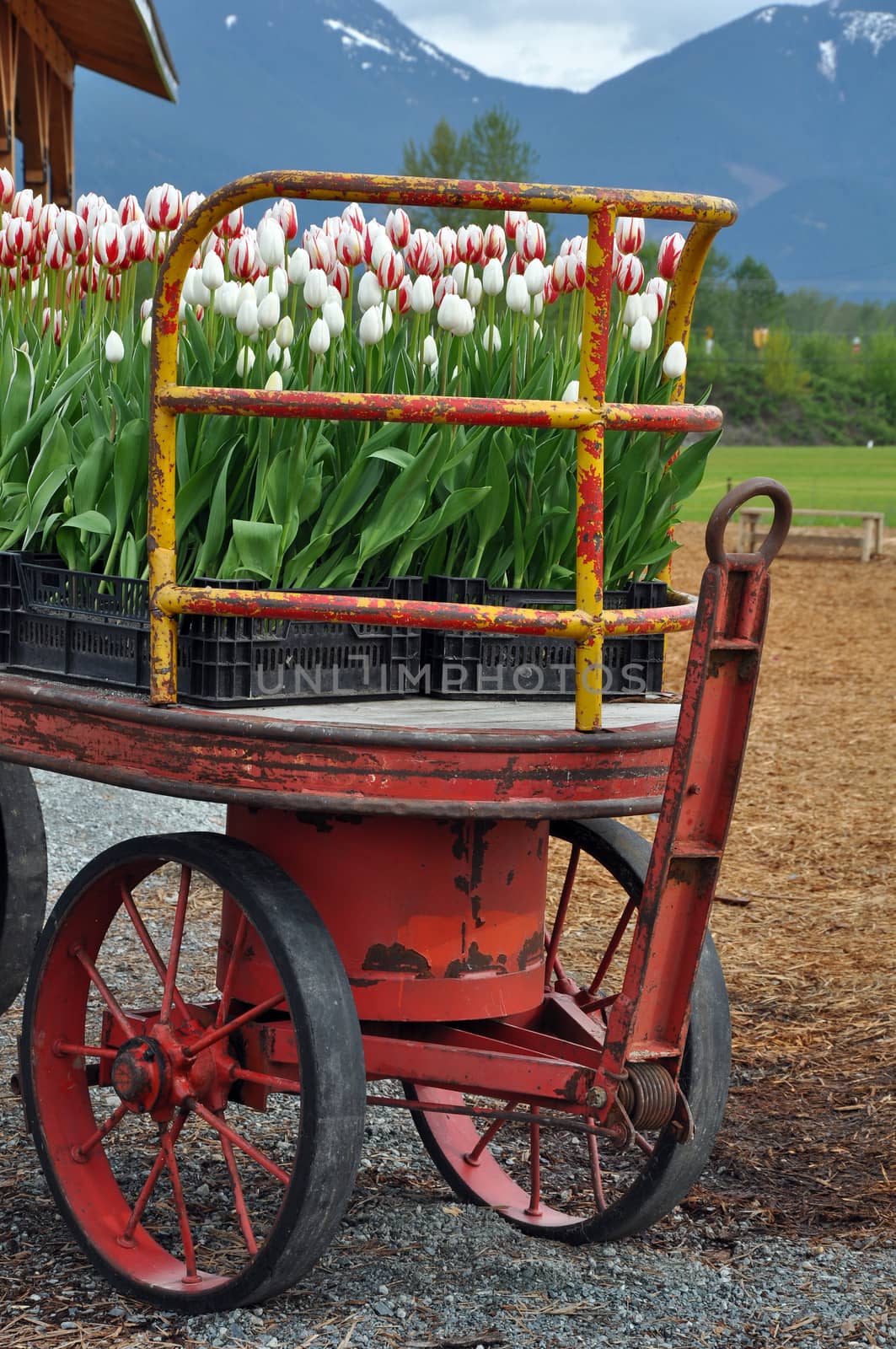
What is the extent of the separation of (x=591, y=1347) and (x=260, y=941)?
2.88ft

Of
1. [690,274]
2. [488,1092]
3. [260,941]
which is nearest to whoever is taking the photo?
[488,1092]

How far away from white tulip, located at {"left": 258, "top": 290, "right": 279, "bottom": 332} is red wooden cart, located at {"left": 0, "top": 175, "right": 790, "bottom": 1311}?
347 millimetres

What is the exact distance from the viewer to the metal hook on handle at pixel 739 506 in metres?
2.31

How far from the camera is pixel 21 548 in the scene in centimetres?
315

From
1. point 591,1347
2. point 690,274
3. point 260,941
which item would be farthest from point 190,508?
point 591,1347

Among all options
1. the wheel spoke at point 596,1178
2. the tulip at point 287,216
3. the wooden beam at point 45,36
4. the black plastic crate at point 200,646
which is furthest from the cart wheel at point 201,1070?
the wooden beam at point 45,36

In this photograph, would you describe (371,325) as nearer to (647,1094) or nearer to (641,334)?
(641,334)

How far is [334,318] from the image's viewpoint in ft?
9.92

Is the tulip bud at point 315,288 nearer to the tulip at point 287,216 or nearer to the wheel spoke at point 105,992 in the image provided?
the tulip at point 287,216

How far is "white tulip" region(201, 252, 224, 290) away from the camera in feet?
9.68

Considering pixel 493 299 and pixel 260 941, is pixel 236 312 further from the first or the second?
pixel 260 941

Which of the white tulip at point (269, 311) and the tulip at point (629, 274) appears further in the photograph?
the tulip at point (629, 274)

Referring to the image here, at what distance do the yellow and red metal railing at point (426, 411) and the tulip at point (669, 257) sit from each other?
1.54ft

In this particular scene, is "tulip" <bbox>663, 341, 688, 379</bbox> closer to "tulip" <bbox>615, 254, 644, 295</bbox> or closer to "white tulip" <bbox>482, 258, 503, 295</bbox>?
"tulip" <bbox>615, 254, 644, 295</bbox>
